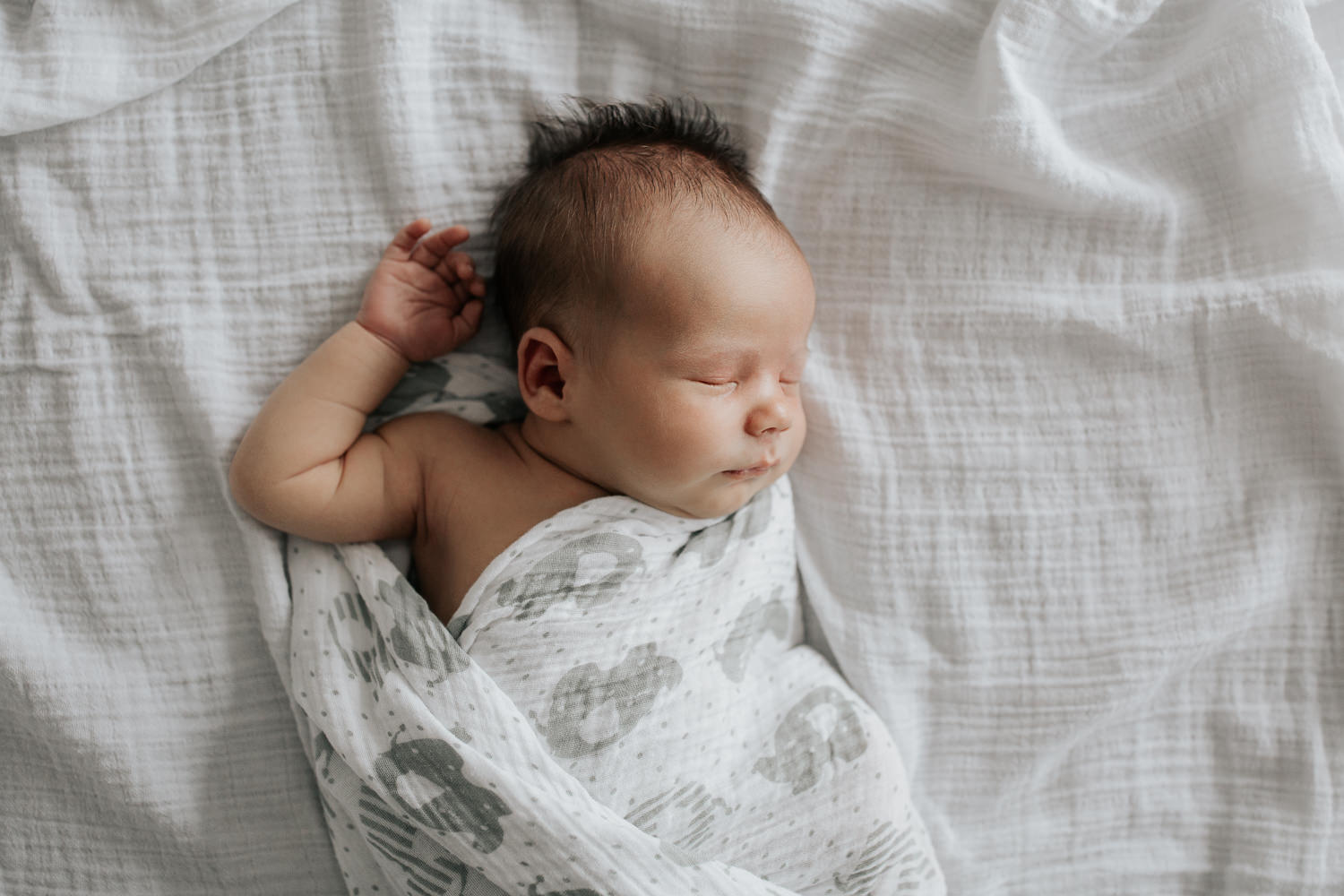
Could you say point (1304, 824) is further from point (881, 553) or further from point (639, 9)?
point (639, 9)

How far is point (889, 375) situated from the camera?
126 centimetres

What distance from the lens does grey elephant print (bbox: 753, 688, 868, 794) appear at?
1152mm

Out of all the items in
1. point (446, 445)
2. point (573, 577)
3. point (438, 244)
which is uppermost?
point (438, 244)

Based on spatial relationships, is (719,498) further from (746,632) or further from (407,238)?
(407,238)

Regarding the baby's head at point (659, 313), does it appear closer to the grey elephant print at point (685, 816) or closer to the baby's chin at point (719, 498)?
the baby's chin at point (719, 498)

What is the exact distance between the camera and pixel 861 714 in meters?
1.20

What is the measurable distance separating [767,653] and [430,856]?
0.47 meters

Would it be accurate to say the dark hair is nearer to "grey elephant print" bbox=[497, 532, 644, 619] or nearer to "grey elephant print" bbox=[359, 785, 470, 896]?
"grey elephant print" bbox=[497, 532, 644, 619]

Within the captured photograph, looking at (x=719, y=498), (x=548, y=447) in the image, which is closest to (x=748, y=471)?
(x=719, y=498)

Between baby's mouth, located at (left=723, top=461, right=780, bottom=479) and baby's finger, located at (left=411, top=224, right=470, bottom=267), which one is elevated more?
baby's finger, located at (left=411, top=224, right=470, bottom=267)

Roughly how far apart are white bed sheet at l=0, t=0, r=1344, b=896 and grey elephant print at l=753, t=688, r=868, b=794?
7 cm

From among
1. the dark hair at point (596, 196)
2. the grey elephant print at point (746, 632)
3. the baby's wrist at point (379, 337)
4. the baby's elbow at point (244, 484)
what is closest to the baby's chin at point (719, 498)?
the grey elephant print at point (746, 632)

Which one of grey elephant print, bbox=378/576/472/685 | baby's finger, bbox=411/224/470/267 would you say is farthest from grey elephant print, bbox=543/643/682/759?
baby's finger, bbox=411/224/470/267

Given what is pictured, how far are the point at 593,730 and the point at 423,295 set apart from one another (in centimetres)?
57
